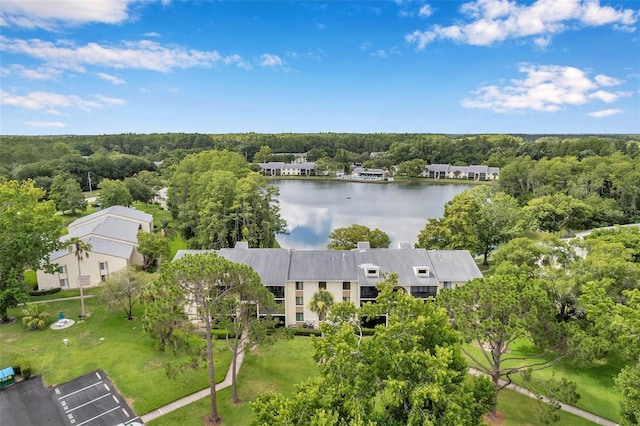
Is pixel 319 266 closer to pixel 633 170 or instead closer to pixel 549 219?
pixel 549 219

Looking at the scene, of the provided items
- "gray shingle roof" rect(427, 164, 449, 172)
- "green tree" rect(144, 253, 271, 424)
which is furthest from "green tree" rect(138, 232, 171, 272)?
"gray shingle roof" rect(427, 164, 449, 172)

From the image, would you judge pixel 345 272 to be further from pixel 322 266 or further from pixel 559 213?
pixel 559 213

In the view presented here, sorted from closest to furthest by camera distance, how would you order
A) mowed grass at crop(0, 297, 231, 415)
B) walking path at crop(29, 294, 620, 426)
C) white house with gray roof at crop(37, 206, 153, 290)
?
walking path at crop(29, 294, 620, 426) < mowed grass at crop(0, 297, 231, 415) < white house with gray roof at crop(37, 206, 153, 290)

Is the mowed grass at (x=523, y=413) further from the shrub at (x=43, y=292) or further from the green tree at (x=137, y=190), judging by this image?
the green tree at (x=137, y=190)

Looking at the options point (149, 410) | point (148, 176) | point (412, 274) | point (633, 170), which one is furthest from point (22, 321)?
point (633, 170)

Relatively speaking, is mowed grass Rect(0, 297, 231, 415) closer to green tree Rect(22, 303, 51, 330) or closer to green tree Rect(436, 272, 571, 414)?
green tree Rect(22, 303, 51, 330)

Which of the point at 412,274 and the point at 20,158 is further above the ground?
the point at 20,158
